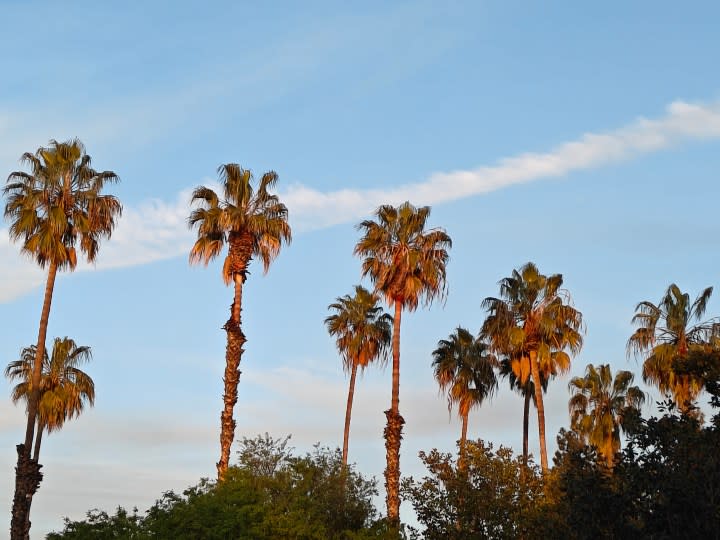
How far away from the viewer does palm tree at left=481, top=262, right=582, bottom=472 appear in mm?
56375

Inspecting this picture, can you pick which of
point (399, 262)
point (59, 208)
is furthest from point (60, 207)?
point (399, 262)

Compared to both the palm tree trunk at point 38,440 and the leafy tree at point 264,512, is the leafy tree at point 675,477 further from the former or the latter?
the palm tree trunk at point 38,440

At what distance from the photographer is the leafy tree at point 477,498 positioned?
3644 cm

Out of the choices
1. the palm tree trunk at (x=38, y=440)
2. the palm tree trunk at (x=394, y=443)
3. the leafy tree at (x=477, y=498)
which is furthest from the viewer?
the palm tree trunk at (x=38, y=440)

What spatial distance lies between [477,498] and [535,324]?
21352mm

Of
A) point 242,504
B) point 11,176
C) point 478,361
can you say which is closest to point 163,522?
point 242,504

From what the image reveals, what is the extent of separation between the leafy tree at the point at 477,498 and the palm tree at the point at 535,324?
1817cm

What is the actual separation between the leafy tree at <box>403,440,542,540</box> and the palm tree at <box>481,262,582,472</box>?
18167 millimetres

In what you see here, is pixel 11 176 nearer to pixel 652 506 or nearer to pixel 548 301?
pixel 548 301

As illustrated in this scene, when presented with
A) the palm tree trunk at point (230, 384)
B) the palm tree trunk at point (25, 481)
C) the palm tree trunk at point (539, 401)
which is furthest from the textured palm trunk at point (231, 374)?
the palm tree trunk at point (539, 401)

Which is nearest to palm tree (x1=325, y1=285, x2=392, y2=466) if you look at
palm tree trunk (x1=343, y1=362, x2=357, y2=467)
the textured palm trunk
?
palm tree trunk (x1=343, y1=362, x2=357, y2=467)

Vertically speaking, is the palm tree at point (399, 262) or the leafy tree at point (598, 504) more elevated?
the palm tree at point (399, 262)

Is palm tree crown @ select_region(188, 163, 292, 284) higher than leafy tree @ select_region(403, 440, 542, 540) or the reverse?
higher

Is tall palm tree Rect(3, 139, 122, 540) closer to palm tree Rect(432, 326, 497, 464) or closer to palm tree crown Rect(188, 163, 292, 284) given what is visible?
palm tree crown Rect(188, 163, 292, 284)
